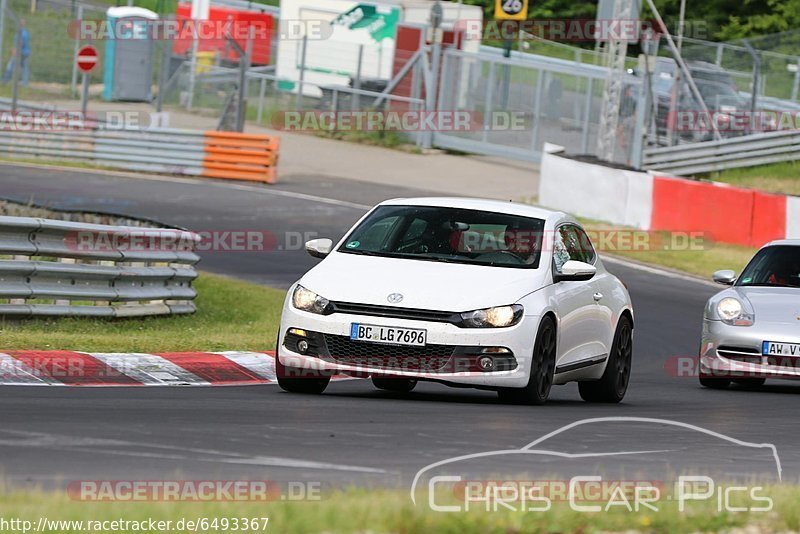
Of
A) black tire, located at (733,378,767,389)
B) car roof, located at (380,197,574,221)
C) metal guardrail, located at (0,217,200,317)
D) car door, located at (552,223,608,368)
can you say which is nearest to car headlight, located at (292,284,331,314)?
car roof, located at (380,197,574,221)

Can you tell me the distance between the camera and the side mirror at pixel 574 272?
1074 cm

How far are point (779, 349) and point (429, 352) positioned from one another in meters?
4.48

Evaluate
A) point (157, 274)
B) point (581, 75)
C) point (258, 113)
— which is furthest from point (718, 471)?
point (258, 113)

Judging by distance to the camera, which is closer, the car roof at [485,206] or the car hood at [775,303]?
the car roof at [485,206]

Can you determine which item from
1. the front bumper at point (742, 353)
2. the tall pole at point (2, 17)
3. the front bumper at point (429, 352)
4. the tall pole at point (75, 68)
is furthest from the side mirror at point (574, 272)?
the tall pole at point (75, 68)

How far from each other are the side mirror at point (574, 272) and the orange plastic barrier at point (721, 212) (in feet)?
46.1

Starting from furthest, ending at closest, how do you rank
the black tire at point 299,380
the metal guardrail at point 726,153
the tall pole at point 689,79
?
the tall pole at point 689,79
the metal guardrail at point 726,153
the black tire at point 299,380

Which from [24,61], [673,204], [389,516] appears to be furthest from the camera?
[24,61]

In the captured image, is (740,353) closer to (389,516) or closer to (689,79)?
(389,516)

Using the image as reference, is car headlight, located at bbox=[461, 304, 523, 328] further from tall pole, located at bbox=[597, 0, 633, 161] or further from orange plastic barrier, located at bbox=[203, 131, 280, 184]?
orange plastic barrier, located at bbox=[203, 131, 280, 184]

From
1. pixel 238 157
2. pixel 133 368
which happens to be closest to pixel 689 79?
pixel 238 157

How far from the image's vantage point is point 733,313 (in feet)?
44.4

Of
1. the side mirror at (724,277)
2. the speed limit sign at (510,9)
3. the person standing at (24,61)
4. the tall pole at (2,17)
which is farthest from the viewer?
the person standing at (24,61)

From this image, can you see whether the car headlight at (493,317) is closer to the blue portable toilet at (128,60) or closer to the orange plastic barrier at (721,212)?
the orange plastic barrier at (721,212)
